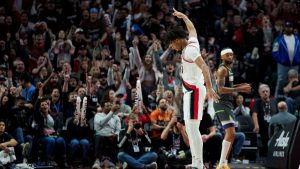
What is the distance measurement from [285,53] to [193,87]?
8671mm

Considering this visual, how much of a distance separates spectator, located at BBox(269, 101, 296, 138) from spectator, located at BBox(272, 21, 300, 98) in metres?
2.35

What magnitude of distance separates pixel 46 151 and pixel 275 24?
28.0 ft

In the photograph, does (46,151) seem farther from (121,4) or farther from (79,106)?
(121,4)

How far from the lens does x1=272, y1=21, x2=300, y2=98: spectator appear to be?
1894 cm

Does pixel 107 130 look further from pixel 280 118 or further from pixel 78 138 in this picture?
pixel 280 118

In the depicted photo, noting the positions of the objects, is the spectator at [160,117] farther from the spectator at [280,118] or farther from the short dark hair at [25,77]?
the short dark hair at [25,77]

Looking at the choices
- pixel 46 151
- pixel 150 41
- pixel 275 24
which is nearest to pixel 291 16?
pixel 275 24

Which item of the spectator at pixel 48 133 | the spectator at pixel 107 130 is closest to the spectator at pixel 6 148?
the spectator at pixel 48 133

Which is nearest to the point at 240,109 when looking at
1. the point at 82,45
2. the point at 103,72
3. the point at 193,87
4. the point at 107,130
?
the point at 107,130

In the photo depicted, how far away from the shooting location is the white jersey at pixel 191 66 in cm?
1074

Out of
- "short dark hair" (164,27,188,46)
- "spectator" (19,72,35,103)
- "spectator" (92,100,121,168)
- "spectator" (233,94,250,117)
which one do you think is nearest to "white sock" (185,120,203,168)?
"short dark hair" (164,27,188,46)

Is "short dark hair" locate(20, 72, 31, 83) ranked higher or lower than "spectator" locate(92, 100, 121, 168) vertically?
higher

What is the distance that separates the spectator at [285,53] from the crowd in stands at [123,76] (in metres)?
0.03

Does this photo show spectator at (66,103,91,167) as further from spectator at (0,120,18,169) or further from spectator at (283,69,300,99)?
spectator at (283,69,300,99)
